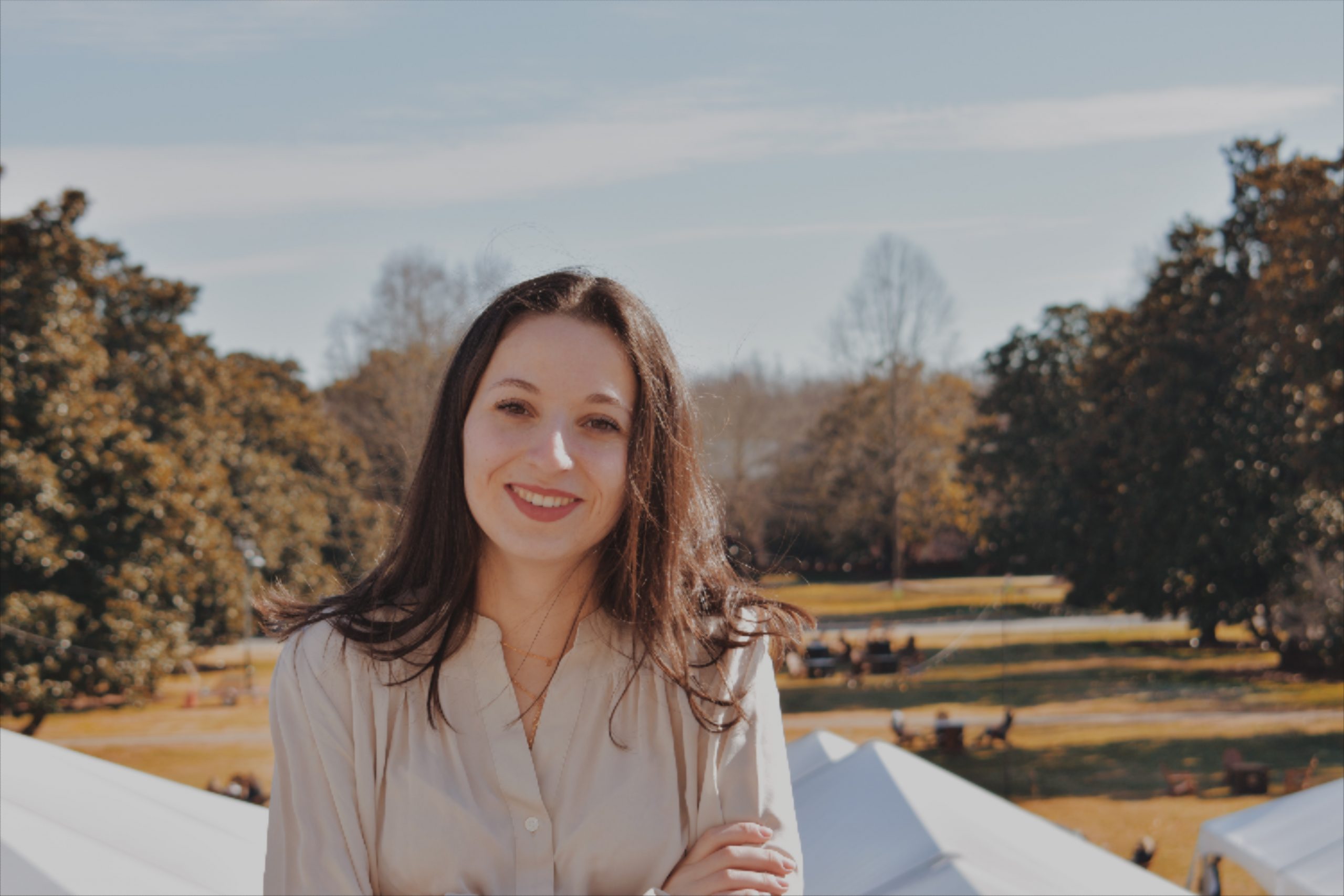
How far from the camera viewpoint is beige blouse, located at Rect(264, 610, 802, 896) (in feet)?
5.60

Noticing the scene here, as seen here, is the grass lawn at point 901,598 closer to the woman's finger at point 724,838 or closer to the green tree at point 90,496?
the green tree at point 90,496

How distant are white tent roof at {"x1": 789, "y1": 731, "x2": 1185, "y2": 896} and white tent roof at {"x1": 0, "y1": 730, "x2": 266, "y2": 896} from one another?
1.59 m

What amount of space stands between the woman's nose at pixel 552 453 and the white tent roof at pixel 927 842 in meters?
2.03

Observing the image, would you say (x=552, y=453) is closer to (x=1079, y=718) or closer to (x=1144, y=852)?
(x=1144, y=852)

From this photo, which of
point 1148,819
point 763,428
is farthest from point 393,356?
point 1148,819

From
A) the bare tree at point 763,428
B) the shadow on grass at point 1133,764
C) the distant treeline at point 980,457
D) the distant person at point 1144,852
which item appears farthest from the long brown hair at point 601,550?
the bare tree at point 763,428

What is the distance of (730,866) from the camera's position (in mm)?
1744

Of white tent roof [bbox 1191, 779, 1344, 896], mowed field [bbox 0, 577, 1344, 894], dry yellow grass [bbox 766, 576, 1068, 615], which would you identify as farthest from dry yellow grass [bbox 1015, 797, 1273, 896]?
dry yellow grass [bbox 766, 576, 1068, 615]

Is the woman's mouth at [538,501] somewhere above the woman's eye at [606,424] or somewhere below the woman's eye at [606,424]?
below

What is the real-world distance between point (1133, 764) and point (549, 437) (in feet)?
52.6

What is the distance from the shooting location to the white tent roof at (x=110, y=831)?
2668 mm

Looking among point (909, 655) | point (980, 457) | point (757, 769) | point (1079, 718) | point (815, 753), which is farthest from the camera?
point (980, 457)

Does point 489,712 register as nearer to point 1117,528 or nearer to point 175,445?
point 1117,528

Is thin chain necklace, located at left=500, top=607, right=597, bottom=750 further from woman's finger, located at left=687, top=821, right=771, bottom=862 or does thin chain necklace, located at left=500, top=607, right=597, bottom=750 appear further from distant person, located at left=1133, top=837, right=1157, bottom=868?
distant person, located at left=1133, top=837, right=1157, bottom=868
